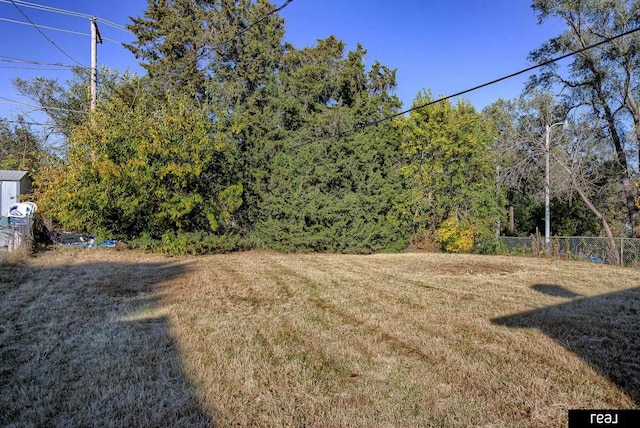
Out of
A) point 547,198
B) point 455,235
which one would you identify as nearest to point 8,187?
point 455,235

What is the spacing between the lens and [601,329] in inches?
173

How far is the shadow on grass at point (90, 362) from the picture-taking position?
7.99 ft

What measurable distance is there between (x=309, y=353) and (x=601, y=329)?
3.53m

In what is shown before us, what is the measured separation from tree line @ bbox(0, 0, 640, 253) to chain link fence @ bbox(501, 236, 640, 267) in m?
1.13

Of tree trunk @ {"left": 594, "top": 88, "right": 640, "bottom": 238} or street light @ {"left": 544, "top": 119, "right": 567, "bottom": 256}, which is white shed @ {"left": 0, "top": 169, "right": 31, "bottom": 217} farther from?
tree trunk @ {"left": 594, "top": 88, "right": 640, "bottom": 238}

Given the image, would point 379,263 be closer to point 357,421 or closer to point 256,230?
point 256,230

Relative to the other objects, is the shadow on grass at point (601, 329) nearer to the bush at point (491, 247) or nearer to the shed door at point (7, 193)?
the bush at point (491, 247)

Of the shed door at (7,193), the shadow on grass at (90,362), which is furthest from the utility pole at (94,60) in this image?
the shed door at (7,193)

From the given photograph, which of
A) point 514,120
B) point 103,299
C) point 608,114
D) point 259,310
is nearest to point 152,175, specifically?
point 103,299

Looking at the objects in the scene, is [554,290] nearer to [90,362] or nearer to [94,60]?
[90,362]

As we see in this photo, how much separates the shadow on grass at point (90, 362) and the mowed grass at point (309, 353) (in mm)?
15

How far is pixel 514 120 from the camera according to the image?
29.8m

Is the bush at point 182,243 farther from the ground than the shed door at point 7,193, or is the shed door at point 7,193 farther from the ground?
the shed door at point 7,193

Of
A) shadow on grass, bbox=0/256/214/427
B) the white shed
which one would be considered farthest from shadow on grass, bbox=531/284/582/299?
the white shed
